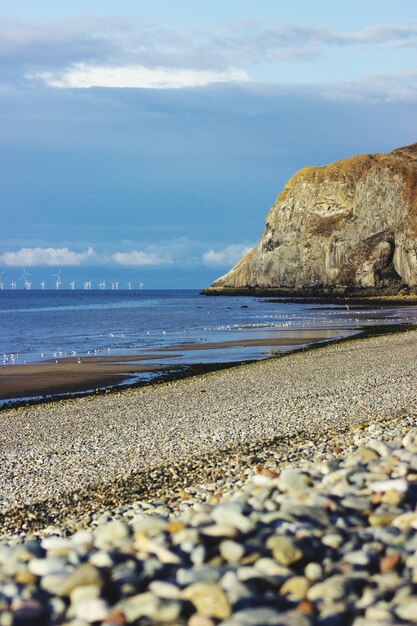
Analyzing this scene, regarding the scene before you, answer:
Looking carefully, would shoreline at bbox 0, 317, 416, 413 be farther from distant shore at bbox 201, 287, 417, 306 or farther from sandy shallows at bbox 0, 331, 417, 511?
distant shore at bbox 201, 287, 417, 306

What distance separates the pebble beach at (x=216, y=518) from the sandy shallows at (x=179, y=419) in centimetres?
7

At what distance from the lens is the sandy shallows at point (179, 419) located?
12.0 metres

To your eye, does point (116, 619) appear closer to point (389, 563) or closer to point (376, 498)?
point (389, 563)

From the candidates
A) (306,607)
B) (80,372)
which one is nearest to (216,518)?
(306,607)

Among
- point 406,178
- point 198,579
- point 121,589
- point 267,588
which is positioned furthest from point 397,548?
point 406,178

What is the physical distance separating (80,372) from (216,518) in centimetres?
2487

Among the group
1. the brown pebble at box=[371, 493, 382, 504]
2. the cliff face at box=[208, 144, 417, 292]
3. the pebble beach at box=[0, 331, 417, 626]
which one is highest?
the cliff face at box=[208, 144, 417, 292]

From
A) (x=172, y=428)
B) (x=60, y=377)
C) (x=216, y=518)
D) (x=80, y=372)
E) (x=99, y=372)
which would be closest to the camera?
(x=216, y=518)

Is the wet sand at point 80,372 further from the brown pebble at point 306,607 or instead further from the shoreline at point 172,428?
the brown pebble at point 306,607

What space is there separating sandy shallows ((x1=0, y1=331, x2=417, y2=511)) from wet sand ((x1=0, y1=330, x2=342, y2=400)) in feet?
11.0

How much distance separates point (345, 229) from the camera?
134 metres

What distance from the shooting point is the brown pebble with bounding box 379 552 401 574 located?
16.3ft

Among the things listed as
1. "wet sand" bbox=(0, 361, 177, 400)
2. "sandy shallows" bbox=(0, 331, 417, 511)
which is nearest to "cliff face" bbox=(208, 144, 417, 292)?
"wet sand" bbox=(0, 361, 177, 400)

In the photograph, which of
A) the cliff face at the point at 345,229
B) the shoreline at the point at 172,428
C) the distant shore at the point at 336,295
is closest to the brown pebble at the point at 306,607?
the shoreline at the point at 172,428
